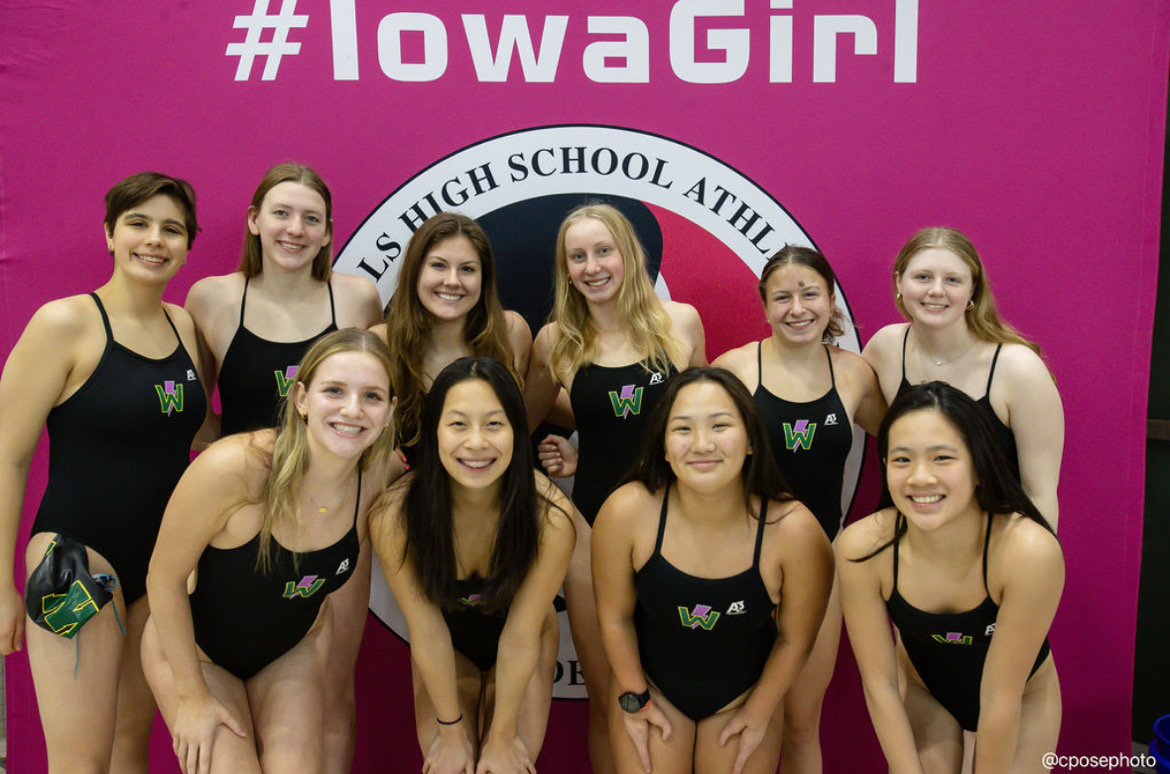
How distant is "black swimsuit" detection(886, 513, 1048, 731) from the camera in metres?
2.45

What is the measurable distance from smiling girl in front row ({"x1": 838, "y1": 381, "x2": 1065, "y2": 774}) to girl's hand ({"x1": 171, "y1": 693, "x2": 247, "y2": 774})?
177 centimetres

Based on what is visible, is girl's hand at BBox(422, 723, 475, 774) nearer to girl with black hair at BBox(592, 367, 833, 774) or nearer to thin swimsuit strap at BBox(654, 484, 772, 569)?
girl with black hair at BBox(592, 367, 833, 774)

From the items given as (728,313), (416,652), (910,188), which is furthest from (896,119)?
(416,652)

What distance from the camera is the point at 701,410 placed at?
247 centimetres

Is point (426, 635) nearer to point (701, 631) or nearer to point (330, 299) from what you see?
point (701, 631)

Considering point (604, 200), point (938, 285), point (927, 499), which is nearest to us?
point (927, 499)

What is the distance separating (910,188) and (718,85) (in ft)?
2.75

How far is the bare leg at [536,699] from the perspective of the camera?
8.88 feet

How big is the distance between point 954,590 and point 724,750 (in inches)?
32.2

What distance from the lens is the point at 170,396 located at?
2.72 m

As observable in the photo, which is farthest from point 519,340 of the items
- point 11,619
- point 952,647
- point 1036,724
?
point 1036,724

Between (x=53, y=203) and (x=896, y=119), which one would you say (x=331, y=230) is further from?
(x=896, y=119)

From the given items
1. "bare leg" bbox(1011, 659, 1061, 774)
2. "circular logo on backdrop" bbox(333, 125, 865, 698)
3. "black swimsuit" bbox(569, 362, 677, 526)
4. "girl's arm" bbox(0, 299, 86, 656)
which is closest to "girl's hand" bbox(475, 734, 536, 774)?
"black swimsuit" bbox(569, 362, 677, 526)

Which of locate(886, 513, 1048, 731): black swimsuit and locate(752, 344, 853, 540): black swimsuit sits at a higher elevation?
locate(752, 344, 853, 540): black swimsuit
